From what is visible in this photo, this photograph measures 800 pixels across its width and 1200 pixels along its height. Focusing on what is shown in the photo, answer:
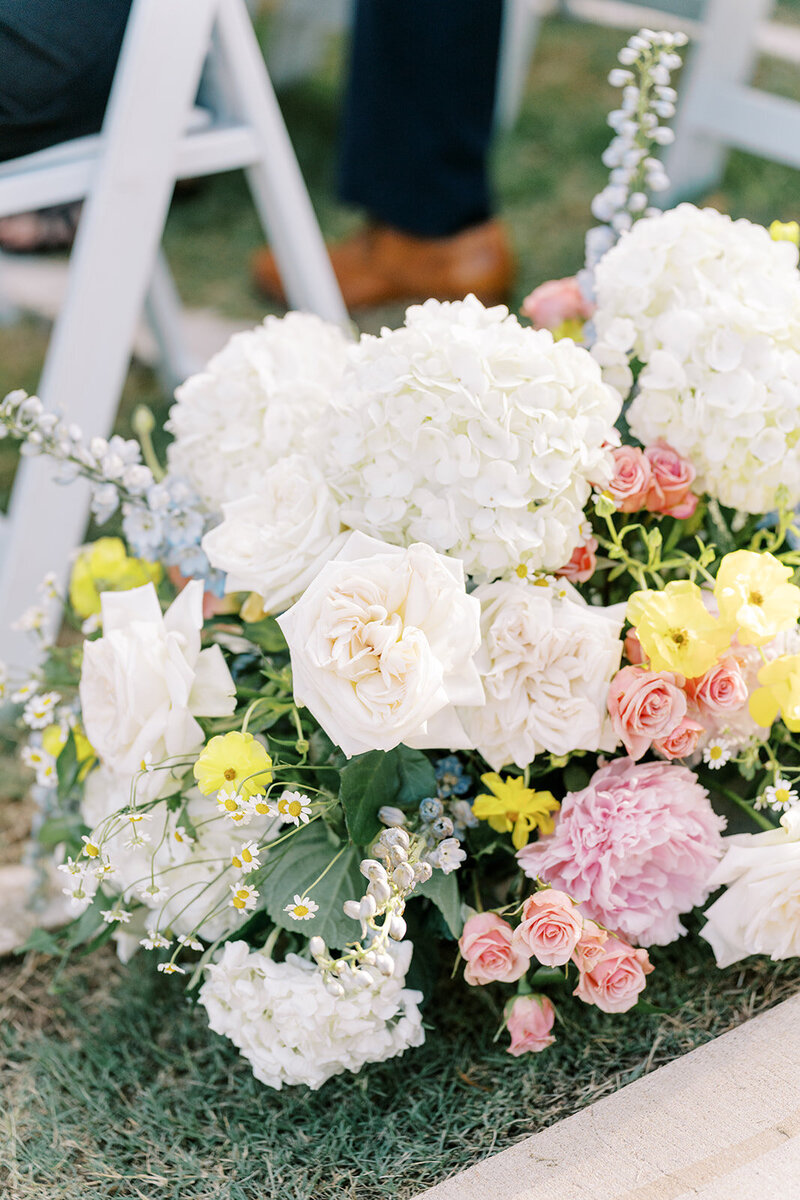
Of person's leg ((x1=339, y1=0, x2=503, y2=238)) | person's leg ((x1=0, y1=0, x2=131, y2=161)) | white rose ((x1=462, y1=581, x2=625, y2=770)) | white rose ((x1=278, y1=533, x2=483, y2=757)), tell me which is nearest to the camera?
white rose ((x1=278, y1=533, x2=483, y2=757))

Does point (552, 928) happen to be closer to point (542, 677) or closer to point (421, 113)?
point (542, 677)

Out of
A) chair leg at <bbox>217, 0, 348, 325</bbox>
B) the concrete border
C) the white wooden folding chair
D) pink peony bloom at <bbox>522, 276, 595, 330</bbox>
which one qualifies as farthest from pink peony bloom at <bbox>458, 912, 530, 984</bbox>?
chair leg at <bbox>217, 0, 348, 325</bbox>

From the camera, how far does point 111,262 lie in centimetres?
120

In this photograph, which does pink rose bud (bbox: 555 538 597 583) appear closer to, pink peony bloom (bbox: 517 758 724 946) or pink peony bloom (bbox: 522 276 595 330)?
pink peony bloom (bbox: 517 758 724 946)

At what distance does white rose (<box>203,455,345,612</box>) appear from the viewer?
808 millimetres

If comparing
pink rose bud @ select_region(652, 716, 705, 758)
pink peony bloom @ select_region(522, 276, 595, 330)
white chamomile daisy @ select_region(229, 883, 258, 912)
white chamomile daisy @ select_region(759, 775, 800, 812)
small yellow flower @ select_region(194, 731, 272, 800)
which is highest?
pink peony bloom @ select_region(522, 276, 595, 330)

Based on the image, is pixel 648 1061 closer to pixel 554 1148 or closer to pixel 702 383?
pixel 554 1148

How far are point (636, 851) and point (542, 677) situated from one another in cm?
13

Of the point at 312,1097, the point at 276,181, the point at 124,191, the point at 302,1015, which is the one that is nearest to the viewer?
the point at 302,1015

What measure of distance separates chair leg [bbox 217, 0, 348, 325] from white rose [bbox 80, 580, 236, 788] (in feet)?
1.96

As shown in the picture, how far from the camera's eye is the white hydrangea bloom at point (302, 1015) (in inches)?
30.9

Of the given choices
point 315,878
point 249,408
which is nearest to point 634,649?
point 315,878

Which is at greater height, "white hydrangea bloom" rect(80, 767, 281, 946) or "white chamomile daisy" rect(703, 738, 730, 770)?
Answer: "white chamomile daisy" rect(703, 738, 730, 770)

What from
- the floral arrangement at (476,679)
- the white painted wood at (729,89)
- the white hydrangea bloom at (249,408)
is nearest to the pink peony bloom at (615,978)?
the floral arrangement at (476,679)
